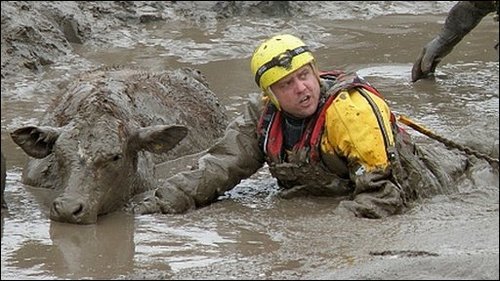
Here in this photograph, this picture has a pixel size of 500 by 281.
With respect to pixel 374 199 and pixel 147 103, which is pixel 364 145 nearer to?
pixel 374 199

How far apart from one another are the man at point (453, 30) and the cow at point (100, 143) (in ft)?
12.7

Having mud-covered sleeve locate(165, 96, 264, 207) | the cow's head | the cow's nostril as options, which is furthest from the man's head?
the cow's nostril

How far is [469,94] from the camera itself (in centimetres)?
1206

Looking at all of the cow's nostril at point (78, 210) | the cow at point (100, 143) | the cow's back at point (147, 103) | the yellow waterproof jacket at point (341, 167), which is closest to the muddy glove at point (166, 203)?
the yellow waterproof jacket at point (341, 167)

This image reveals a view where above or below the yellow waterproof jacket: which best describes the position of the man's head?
above

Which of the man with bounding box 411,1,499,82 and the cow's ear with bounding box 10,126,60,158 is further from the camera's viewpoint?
the man with bounding box 411,1,499,82

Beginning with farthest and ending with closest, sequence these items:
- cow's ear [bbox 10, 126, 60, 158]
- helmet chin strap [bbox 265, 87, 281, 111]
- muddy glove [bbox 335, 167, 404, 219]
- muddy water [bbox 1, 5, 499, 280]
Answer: cow's ear [bbox 10, 126, 60, 158]
helmet chin strap [bbox 265, 87, 281, 111]
muddy glove [bbox 335, 167, 404, 219]
muddy water [bbox 1, 5, 499, 280]

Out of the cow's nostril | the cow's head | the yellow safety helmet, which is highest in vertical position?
the yellow safety helmet

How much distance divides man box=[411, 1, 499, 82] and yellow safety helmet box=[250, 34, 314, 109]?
17.7ft

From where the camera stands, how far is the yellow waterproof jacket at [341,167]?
7.18 metres

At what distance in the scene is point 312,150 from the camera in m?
7.55

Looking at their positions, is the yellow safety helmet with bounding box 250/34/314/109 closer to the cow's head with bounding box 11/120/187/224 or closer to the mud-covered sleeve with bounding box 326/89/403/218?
the mud-covered sleeve with bounding box 326/89/403/218

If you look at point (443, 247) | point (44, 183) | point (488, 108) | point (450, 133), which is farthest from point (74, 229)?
point (488, 108)

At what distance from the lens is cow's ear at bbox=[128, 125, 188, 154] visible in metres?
7.73
